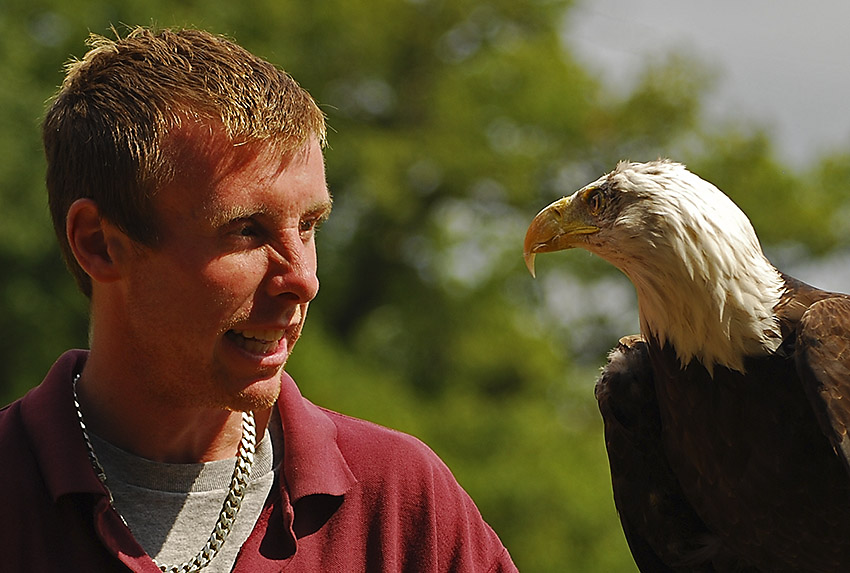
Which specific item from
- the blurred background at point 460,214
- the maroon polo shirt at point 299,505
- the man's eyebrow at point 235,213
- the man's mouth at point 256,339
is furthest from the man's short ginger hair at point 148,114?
the blurred background at point 460,214

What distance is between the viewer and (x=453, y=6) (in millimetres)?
21047

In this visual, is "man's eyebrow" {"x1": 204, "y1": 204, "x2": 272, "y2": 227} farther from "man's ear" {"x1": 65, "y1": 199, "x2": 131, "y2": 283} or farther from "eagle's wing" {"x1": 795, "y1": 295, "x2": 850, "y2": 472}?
"eagle's wing" {"x1": 795, "y1": 295, "x2": 850, "y2": 472}

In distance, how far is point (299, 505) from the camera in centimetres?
244

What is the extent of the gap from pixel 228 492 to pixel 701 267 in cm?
159

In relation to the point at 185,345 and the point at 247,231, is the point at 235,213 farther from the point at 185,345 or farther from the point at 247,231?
the point at 185,345

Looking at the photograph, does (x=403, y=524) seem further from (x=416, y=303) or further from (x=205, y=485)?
(x=416, y=303)

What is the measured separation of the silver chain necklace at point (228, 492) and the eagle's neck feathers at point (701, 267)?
1.41 meters

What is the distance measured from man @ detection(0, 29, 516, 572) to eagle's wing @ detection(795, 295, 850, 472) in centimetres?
122

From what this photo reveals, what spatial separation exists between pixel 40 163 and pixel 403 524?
1552 cm

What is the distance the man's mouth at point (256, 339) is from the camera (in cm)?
231

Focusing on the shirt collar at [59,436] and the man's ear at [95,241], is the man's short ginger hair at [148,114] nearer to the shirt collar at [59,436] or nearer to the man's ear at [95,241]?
the man's ear at [95,241]

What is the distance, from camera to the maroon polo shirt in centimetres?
224

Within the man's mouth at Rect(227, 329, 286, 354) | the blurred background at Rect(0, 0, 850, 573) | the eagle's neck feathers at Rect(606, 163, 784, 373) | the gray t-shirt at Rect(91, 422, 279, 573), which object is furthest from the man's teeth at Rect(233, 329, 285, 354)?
the blurred background at Rect(0, 0, 850, 573)

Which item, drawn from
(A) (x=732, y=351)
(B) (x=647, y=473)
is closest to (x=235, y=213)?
(A) (x=732, y=351)
